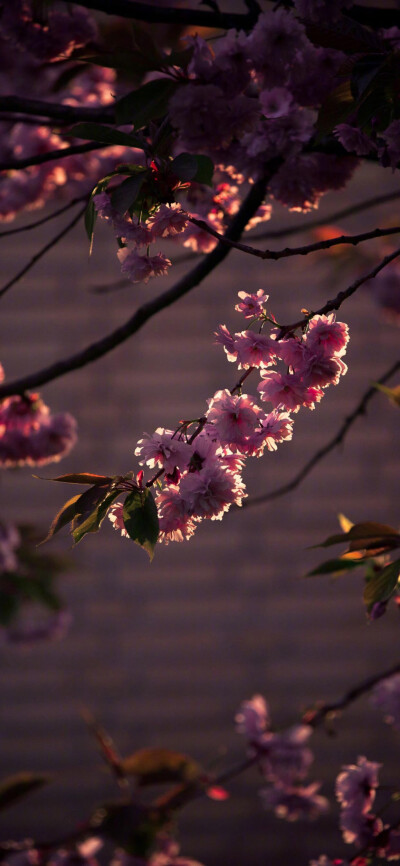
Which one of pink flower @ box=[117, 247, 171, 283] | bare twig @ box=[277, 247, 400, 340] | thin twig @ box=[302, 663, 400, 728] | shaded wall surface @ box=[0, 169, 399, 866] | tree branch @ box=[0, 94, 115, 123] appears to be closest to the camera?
bare twig @ box=[277, 247, 400, 340]

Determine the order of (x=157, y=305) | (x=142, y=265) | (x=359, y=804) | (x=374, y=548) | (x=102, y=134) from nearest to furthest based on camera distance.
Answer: (x=102, y=134)
(x=142, y=265)
(x=374, y=548)
(x=157, y=305)
(x=359, y=804)

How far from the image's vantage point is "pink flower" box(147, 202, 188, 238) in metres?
0.67

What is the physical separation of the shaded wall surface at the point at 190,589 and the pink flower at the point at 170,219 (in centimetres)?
268

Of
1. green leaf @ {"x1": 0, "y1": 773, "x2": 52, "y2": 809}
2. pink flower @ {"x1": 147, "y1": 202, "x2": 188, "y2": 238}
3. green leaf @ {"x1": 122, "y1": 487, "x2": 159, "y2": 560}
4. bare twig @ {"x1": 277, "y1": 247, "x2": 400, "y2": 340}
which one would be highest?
pink flower @ {"x1": 147, "y1": 202, "x2": 188, "y2": 238}

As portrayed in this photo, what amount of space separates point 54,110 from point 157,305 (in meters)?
0.24

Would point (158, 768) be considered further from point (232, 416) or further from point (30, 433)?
point (232, 416)

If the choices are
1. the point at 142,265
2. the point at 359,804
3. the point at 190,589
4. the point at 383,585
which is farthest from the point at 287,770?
the point at 190,589

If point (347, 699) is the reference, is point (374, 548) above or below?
above

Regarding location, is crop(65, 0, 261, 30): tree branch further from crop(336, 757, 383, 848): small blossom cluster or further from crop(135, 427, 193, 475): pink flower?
crop(336, 757, 383, 848): small blossom cluster

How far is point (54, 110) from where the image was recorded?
89 cm

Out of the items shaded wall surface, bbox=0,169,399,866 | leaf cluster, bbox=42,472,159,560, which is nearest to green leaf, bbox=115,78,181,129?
leaf cluster, bbox=42,472,159,560

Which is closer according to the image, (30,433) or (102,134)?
(102,134)

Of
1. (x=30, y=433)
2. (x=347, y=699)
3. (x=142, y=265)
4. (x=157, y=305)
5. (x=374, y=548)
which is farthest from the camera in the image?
(x=30, y=433)

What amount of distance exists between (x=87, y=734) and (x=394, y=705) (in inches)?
88.9
